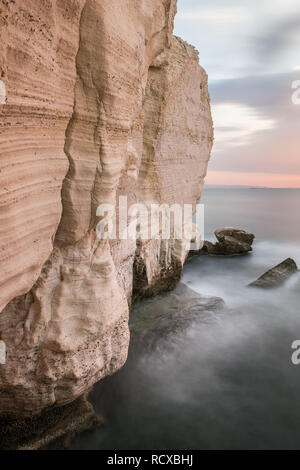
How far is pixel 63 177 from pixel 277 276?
28.1ft

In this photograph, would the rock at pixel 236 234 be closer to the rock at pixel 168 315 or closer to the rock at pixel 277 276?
the rock at pixel 277 276

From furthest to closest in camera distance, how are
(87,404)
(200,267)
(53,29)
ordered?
(200,267)
(87,404)
(53,29)

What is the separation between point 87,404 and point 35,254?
249 centimetres

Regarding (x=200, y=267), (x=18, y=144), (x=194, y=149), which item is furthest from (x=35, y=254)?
(x=200, y=267)

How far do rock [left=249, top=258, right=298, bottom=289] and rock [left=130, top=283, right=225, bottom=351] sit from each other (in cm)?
208

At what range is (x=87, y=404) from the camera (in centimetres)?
439

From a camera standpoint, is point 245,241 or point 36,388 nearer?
point 36,388

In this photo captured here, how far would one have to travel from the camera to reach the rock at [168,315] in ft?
20.4

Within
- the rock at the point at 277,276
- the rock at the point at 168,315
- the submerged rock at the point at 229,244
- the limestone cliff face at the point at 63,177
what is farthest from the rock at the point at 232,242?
the limestone cliff face at the point at 63,177

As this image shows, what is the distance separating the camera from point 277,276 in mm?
10148

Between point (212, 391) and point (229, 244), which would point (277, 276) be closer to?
point (229, 244)

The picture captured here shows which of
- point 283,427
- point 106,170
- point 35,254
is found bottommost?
point 283,427

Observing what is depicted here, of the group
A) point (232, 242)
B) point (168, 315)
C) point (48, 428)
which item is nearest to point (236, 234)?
point (232, 242)

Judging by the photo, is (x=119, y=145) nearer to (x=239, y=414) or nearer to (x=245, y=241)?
(x=239, y=414)
